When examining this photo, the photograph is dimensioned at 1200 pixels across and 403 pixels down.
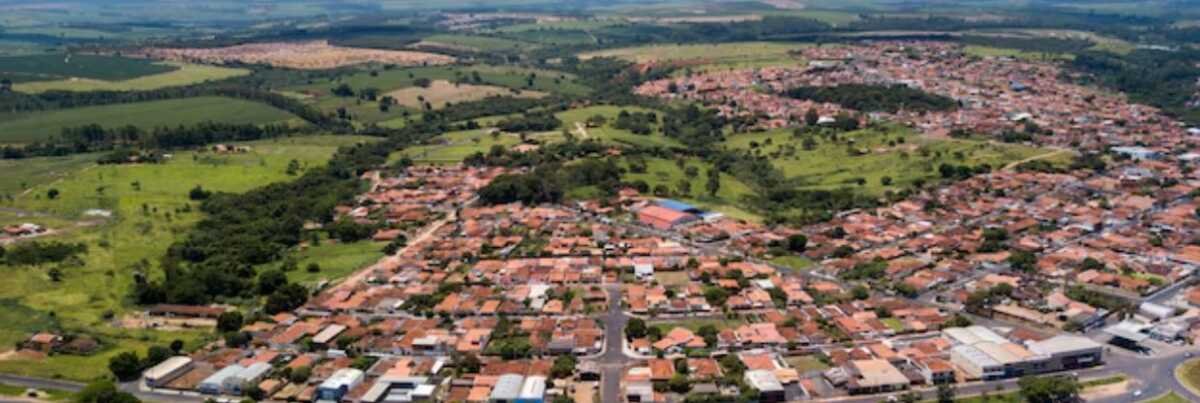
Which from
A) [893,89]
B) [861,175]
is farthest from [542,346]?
[893,89]

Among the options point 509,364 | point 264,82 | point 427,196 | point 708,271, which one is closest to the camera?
point 509,364

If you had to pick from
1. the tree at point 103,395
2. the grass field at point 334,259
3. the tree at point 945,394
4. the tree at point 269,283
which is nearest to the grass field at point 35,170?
the grass field at point 334,259

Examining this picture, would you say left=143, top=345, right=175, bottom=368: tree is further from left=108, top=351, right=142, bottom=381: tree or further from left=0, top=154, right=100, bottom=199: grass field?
left=0, top=154, right=100, bottom=199: grass field

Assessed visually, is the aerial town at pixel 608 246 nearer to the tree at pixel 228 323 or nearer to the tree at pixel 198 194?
the tree at pixel 228 323

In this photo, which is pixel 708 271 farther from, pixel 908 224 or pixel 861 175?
pixel 861 175

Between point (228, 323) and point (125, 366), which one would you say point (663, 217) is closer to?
point (228, 323)

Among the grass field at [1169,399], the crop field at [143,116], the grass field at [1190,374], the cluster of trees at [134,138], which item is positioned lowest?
the grass field at [1169,399]

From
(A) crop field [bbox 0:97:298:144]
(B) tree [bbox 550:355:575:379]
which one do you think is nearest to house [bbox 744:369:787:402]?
(B) tree [bbox 550:355:575:379]
